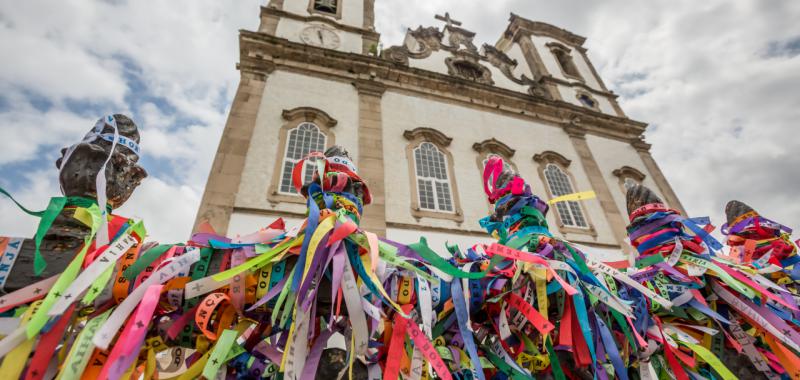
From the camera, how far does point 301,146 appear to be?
286 inches

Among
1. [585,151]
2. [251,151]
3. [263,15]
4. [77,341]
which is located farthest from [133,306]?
[585,151]

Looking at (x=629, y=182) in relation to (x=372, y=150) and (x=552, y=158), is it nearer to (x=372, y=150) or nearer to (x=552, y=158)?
(x=552, y=158)

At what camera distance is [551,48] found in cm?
1648

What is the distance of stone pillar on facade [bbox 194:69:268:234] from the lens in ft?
18.1

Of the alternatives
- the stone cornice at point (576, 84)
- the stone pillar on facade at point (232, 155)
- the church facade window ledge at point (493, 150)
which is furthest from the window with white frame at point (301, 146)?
the stone cornice at point (576, 84)

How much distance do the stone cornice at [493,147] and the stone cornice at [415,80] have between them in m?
1.93

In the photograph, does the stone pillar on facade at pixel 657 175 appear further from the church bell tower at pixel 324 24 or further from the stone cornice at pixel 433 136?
the church bell tower at pixel 324 24

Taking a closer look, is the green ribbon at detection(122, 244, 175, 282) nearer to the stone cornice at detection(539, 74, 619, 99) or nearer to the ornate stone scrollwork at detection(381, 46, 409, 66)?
the ornate stone scrollwork at detection(381, 46, 409, 66)

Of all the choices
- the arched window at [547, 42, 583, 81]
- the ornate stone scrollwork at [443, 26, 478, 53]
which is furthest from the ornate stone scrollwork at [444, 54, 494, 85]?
the arched window at [547, 42, 583, 81]

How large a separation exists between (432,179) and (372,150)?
173cm

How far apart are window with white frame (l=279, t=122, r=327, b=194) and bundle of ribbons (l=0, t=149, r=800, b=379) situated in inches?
195

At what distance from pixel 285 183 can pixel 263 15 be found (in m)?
6.84

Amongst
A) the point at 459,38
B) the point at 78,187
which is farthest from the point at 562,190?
the point at 78,187

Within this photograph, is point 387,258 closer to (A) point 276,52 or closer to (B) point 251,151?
(B) point 251,151
